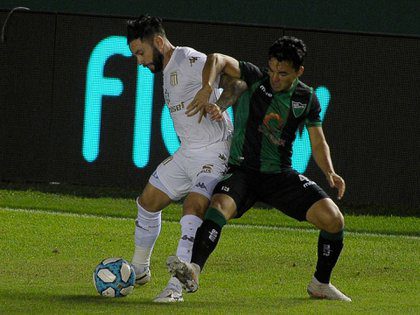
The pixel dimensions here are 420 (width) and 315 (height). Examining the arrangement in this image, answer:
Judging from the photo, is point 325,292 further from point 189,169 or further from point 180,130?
point 180,130

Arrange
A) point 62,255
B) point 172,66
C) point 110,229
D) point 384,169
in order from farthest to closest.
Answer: point 384,169, point 110,229, point 62,255, point 172,66

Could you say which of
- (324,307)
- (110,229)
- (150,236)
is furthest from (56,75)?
(324,307)

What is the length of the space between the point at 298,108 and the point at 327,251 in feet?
3.47

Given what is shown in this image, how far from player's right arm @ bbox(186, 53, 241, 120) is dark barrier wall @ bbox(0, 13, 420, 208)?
262 inches

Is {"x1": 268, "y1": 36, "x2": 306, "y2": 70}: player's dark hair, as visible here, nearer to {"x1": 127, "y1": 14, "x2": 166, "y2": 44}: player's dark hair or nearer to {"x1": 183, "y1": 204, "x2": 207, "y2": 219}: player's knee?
{"x1": 127, "y1": 14, "x2": 166, "y2": 44}: player's dark hair

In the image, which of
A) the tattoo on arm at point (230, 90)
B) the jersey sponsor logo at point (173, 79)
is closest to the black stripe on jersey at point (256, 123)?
the tattoo on arm at point (230, 90)

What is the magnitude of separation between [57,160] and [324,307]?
26.7ft

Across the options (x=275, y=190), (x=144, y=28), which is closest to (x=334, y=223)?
(x=275, y=190)

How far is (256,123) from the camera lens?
955 cm

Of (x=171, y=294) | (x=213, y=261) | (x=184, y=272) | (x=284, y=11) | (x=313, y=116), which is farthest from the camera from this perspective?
(x=284, y=11)

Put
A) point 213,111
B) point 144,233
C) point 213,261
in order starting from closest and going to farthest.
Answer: point 213,111 → point 144,233 → point 213,261

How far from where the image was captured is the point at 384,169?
53.5 ft

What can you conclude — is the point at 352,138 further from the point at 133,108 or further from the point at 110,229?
the point at 110,229

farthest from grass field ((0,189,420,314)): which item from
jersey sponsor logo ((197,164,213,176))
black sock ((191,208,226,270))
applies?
jersey sponsor logo ((197,164,213,176))
